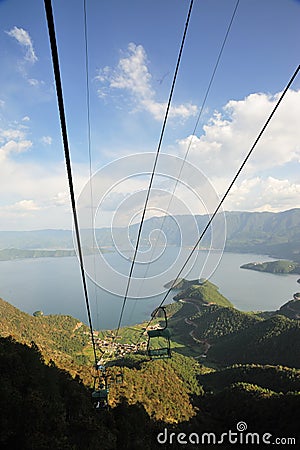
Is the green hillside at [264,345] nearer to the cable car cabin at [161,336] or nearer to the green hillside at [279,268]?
the cable car cabin at [161,336]

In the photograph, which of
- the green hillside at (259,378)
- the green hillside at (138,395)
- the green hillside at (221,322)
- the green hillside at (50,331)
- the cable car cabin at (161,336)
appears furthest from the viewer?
the green hillside at (221,322)

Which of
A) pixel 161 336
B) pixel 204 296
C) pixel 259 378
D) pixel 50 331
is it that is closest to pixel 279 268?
pixel 204 296

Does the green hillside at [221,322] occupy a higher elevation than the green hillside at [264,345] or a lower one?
higher

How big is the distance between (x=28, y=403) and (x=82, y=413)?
2745 millimetres

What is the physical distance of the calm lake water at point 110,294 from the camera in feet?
210

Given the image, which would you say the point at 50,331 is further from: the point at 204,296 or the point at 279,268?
the point at 279,268

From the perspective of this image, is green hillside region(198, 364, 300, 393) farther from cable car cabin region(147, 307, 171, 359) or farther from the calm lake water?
the calm lake water

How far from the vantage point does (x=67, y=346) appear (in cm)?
4047

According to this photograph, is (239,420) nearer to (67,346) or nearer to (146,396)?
(146,396)

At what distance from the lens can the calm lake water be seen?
6395 centimetres

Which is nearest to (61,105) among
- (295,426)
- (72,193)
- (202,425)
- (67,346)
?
(72,193)

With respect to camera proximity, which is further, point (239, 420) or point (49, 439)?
point (239, 420)

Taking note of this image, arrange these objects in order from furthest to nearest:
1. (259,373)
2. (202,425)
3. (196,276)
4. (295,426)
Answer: (196,276)
(259,373)
(202,425)
(295,426)

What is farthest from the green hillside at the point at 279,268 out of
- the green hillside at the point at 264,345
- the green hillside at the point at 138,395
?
the green hillside at the point at 264,345
